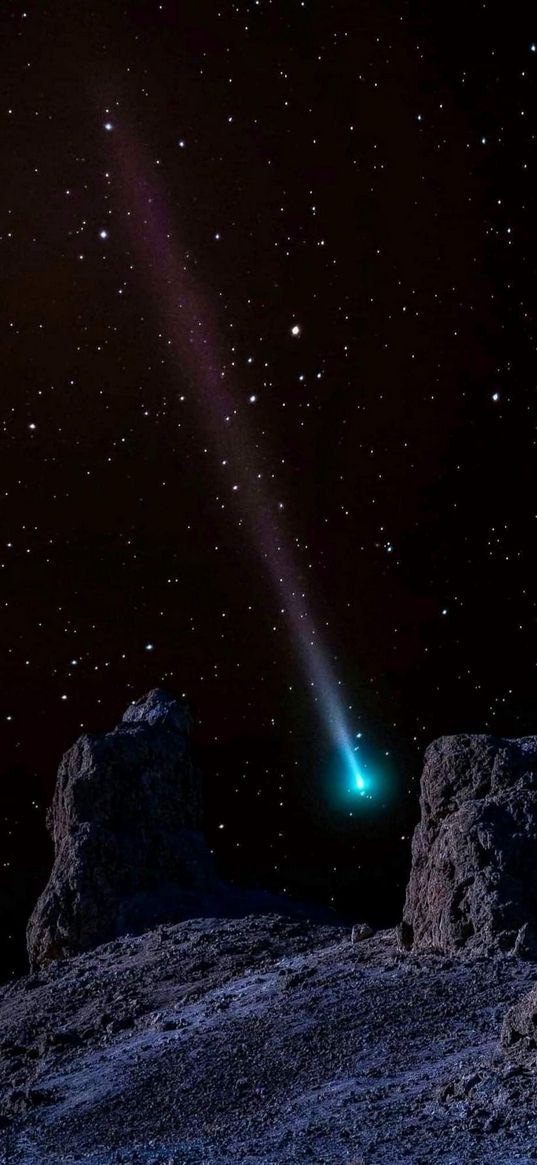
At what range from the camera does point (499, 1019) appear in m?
8.62

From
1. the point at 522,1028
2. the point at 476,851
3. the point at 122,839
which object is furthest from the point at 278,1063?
the point at 122,839

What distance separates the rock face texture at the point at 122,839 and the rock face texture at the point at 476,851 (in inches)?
206

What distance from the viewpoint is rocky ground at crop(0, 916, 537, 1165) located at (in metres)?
6.90

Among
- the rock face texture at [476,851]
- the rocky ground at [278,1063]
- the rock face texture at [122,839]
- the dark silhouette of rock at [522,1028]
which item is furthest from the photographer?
the rock face texture at [122,839]

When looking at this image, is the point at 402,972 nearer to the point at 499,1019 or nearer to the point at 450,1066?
the point at 499,1019

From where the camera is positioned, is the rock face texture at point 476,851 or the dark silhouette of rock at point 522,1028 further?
the rock face texture at point 476,851

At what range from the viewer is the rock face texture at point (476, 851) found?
34.8 ft

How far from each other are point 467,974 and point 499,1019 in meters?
1.17

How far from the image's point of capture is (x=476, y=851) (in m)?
11.0

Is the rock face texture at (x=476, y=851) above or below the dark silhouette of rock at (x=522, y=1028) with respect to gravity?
above

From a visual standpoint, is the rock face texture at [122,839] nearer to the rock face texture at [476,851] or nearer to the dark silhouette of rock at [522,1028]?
the rock face texture at [476,851]

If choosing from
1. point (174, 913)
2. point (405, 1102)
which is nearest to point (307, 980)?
point (405, 1102)

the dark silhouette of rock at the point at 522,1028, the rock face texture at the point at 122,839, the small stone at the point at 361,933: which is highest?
the rock face texture at the point at 122,839

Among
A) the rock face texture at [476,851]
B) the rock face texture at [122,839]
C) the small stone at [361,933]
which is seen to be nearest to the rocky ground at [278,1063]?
the small stone at [361,933]
